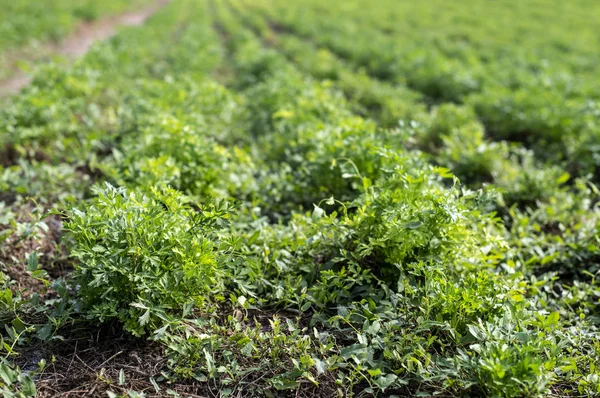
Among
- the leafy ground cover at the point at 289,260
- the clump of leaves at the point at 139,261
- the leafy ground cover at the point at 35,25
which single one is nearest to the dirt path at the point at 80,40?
the leafy ground cover at the point at 35,25

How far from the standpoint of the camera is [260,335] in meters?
2.76

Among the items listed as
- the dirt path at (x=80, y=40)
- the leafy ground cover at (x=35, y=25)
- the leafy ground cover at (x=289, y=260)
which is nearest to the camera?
the leafy ground cover at (x=289, y=260)

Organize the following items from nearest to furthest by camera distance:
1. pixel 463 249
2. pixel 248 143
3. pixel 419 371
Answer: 1. pixel 419 371
2. pixel 463 249
3. pixel 248 143

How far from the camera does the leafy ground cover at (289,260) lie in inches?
101

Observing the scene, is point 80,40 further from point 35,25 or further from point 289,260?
point 289,260

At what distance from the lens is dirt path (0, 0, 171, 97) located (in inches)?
378

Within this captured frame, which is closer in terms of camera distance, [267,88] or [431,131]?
[431,131]

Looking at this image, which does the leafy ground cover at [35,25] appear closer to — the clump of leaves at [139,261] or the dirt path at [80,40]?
the dirt path at [80,40]

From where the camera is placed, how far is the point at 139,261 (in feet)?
8.94

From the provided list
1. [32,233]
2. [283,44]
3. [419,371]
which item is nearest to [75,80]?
[32,233]

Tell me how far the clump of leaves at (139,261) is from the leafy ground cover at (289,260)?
0.01m

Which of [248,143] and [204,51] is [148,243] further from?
[204,51]

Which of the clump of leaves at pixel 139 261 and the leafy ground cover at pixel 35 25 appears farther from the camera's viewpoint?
the leafy ground cover at pixel 35 25

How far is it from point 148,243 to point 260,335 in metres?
0.86
